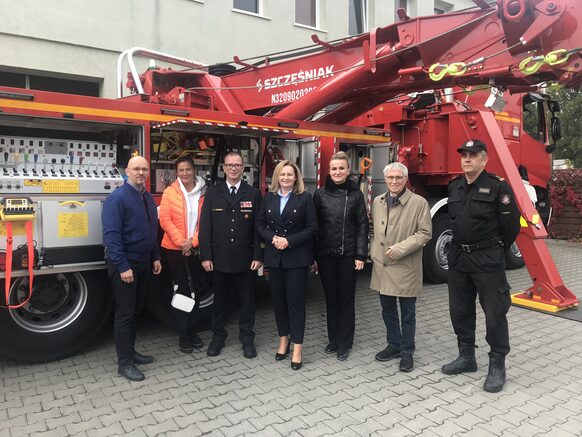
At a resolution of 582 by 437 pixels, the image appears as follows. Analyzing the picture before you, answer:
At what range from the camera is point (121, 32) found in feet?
32.9

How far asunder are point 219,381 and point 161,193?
1.89m

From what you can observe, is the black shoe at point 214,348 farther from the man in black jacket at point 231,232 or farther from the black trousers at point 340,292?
the black trousers at point 340,292

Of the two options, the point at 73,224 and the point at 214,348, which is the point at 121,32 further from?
the point at 214,348

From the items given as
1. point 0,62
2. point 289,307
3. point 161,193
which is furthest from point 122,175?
point 0,62

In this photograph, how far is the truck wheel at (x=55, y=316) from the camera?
3.98 meters

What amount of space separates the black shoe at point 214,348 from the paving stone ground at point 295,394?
0.32ft

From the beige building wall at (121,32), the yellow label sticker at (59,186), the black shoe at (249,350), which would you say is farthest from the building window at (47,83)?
the black shoe at (249,350)

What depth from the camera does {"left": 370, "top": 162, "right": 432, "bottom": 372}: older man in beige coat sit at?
13.1 ft

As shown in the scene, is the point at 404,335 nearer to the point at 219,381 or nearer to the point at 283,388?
the point at 283,388

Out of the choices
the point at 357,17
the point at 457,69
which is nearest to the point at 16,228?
the point at 457,69

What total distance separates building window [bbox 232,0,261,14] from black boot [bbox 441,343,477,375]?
33.9 ft

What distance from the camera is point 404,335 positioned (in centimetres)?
410

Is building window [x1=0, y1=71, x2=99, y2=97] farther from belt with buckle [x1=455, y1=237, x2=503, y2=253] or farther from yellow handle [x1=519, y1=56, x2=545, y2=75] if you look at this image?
belt with buckle [x1=455, y1=237, x2=503, y2=253]

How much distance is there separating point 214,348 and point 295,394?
3.41 ft
